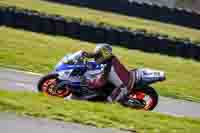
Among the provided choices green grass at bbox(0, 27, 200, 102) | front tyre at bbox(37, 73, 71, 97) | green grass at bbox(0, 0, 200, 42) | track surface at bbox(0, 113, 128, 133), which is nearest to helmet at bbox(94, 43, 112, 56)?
front tyre at bbox(37, 73, 71, 97)

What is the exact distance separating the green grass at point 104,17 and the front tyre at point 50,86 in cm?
2029

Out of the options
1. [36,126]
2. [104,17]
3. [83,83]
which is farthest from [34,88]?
[104,17]

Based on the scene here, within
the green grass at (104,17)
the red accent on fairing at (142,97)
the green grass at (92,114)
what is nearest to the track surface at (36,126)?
the green grass at (92,114)

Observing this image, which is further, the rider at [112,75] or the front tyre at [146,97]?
the front tyre at [146,97]

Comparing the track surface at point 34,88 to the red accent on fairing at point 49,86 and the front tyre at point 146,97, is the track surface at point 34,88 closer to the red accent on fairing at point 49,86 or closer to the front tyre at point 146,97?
the front tyre at point 146,97

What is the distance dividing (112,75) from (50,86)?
121cm

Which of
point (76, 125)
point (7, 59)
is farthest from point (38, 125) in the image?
point (7, 59)

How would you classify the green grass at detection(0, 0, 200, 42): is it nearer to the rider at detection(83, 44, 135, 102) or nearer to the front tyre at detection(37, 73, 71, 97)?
the rider at detection(83, 44, 135, 102)

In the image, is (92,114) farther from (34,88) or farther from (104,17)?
(104,17)

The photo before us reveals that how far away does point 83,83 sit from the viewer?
1279 centimetres

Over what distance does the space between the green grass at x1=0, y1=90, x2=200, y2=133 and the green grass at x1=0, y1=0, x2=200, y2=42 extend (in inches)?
883

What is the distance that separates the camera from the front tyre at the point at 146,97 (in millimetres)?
12750

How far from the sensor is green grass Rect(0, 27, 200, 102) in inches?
701

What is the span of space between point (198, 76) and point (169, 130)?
11.6 metres
